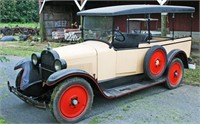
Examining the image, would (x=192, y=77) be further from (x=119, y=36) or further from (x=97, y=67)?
(x=97, y=67)

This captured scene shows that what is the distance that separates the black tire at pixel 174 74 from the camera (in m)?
5.71

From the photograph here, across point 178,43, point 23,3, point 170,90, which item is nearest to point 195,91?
point 170,90

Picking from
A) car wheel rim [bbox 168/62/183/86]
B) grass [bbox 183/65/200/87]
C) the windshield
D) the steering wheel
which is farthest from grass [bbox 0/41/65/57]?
car wheel rim [bbox 168/62/183/86]

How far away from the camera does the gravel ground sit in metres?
4.18

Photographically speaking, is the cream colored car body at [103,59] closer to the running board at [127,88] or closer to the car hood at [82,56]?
the car hood at [82,56]

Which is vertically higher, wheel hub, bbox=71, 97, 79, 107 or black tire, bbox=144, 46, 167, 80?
black tire, bbox=144, 46, 167, 80

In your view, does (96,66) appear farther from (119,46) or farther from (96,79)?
(119,46)

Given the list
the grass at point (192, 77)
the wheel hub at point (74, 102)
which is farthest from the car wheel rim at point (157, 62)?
the wheel hub at point (74, 102)

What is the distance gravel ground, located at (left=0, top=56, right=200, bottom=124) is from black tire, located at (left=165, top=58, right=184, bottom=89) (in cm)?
15

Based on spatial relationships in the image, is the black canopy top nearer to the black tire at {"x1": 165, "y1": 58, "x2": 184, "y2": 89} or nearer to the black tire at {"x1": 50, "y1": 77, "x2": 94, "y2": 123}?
the black tire at {"x1": 165, "y1": 58, "x2": 184, "y2": 89}

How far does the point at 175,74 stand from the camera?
5844 mm

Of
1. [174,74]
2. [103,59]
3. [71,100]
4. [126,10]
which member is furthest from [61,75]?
[174,74]

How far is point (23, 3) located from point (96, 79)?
3801cm

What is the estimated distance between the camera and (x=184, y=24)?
12719mm
